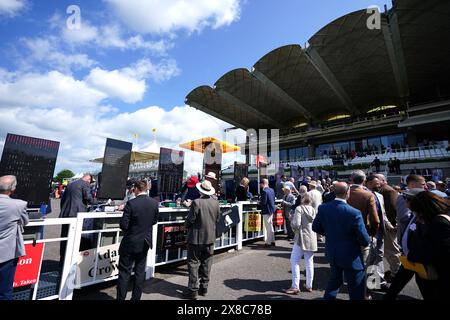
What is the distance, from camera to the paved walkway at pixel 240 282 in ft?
12.0

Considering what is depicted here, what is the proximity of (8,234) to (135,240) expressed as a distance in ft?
4.32

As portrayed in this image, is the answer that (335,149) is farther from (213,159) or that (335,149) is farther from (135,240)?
(135,240)

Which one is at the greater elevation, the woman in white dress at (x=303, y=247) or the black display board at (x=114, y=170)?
the black display board at (x=114, y=170)

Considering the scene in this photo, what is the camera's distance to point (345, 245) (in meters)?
2.77

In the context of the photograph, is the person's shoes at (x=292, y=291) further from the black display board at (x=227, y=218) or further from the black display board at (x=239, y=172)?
the black display board at (x=239, y=172)

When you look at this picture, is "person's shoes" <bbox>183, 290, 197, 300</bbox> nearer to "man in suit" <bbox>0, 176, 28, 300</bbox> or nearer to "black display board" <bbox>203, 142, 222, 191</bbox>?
"man in suit" <bbox>0, 176, 28, 300</bbox>

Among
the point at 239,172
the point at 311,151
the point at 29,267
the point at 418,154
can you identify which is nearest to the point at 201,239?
the point at 29,267

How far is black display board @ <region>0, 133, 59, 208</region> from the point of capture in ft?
11.9

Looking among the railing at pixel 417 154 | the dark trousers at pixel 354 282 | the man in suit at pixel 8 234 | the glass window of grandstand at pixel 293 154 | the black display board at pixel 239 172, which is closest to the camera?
the man in suit at pixel 8 234

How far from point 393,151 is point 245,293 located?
31.2m

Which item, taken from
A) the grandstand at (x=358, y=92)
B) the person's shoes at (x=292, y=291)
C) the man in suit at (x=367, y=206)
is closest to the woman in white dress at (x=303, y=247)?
the person's shoes at (x=292, y=291)

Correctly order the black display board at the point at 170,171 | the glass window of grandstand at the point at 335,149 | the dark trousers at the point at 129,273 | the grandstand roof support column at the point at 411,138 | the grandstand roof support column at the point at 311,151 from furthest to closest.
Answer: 1. the grandstand roof support column at the point at 311,151
2. the glass window of grandstand at the point at 335,149
3. the grandstand roof support column at the point at 411,138
4. the black display board at the point at 170,171
5. the dark trousers at the point at 129,273

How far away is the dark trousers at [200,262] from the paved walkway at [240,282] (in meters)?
0.28

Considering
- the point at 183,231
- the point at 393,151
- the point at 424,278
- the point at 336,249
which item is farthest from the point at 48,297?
the point at 393,151
